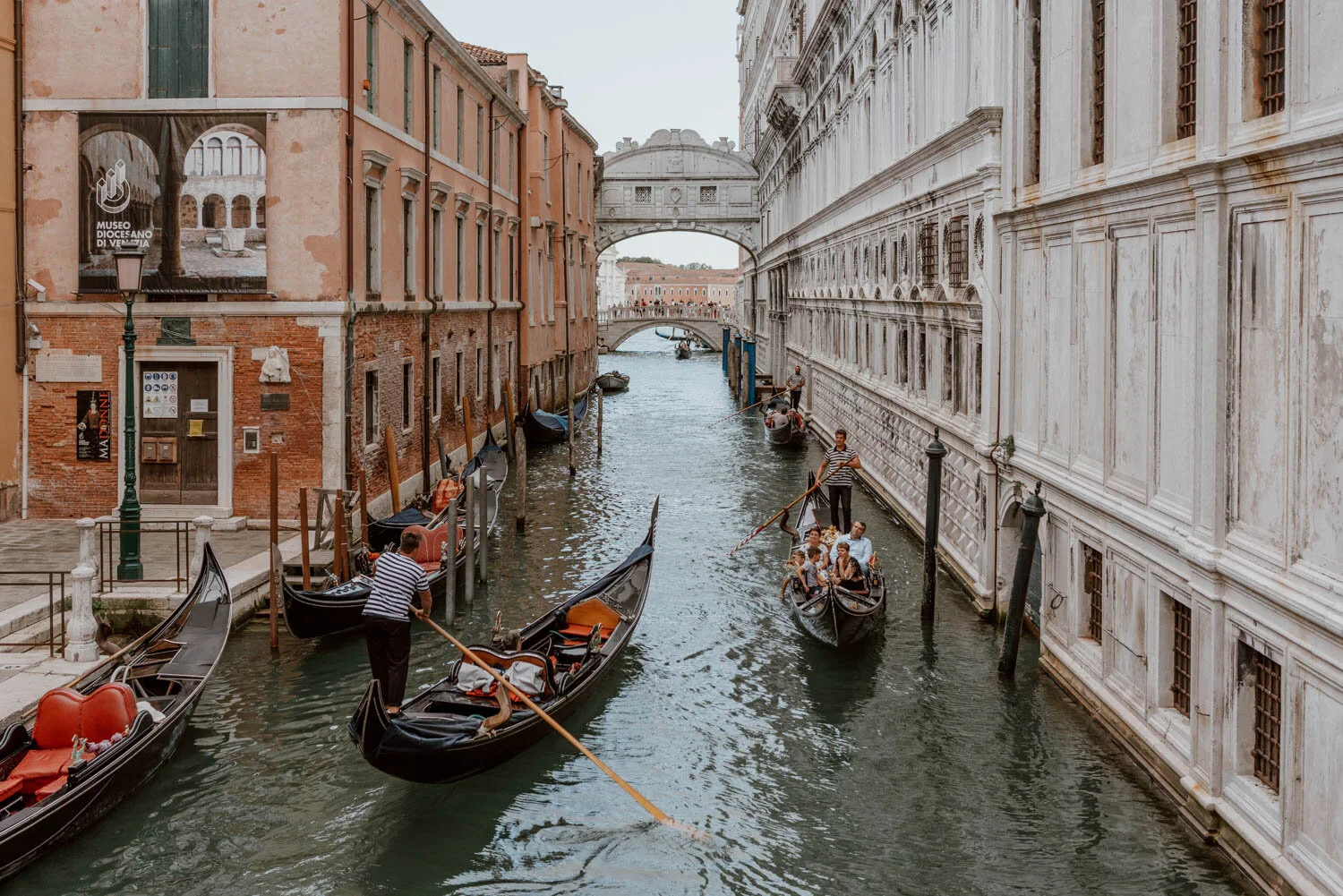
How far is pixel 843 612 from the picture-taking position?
399 inches

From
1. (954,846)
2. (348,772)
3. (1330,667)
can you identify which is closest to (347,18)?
(348,772)

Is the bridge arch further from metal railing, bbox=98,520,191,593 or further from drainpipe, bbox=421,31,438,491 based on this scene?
metal railing, bbox=98,520,191,593

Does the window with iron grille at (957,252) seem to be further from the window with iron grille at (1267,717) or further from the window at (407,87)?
the window at (407,87)

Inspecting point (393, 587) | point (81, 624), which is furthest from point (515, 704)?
point (81, 624)

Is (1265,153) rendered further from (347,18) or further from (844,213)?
(844,213)

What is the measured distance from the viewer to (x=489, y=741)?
24.9 ft

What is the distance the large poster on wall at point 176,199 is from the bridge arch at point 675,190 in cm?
3353

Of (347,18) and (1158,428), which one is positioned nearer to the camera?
(1158,428)

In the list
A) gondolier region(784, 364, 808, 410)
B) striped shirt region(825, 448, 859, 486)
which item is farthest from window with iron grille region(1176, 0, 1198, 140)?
gondolier region(784, 364, 808, 410)

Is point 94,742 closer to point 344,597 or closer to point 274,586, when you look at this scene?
point 274,586

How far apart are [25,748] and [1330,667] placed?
6.34 metres

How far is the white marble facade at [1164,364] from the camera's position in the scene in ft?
18.2

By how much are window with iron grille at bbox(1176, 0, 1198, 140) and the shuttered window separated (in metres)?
9.65

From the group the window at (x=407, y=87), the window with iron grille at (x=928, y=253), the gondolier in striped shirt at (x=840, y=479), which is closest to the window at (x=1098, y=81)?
the window with iron grille at (x=928, y=253)
